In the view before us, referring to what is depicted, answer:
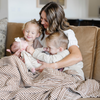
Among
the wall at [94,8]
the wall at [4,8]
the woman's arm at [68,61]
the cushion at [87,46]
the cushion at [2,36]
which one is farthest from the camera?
the wall at [94,8]

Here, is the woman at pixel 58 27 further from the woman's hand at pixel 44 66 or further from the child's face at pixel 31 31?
the child's face at pixel 31 31

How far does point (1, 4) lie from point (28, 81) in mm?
3583

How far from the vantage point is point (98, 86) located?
1.39 metres

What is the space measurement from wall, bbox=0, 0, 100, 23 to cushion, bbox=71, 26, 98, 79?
9.84 feet

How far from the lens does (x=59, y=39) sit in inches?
62.1

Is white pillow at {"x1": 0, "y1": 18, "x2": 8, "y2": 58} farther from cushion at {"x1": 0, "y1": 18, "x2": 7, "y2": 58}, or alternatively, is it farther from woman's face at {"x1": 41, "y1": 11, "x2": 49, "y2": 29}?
woman's face at {"x1": 41, "y1": 11, "x2": 49, "y2": 29}

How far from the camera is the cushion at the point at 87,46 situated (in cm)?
162

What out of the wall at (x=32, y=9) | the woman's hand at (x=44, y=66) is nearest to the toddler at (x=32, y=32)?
the woman's hand at (x=44, y=66)

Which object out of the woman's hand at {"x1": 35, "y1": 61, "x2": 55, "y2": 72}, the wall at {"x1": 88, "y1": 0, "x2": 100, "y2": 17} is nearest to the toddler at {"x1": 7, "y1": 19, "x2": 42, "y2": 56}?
the woman's hand at {"x1": 35, "y1": 61, "x2": 55, "y2": 72}

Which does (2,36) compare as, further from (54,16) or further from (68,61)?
(68,61)

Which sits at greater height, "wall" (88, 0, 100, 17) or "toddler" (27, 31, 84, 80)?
"wall" (88, 0, 100, 17)

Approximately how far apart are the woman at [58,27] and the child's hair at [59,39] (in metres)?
0.05

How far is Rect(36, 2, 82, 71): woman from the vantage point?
1517 mm

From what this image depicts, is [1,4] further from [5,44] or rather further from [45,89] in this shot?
[45,89]
